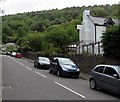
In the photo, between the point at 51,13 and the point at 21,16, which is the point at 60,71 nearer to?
the point at 51,13

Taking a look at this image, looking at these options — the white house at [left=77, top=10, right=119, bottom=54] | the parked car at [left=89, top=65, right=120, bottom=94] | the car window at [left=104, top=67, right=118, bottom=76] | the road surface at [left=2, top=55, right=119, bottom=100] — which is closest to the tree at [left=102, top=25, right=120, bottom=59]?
the road surface at [left=2, top=55, right=119, bottom=100]

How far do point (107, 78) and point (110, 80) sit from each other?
369 mm

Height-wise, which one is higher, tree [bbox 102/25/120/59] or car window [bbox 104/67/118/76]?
tree [bbox 102/25/120/59]

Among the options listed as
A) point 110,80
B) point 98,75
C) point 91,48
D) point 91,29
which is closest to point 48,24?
point 91,29

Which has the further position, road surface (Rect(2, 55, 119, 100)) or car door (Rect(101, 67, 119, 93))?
car door (Rect(101, 67, 119, 93))

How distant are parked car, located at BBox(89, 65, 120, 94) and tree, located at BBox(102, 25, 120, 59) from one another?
5253mm

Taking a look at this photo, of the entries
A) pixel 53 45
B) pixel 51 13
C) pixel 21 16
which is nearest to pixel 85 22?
pixel 53 45

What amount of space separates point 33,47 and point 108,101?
6279cm

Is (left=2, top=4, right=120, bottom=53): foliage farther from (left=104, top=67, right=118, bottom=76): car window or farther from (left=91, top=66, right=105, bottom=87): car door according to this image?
(left=104, top=67, right=118, bottom=76): car window

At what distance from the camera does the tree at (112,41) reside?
71.0ft

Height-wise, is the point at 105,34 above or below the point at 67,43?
above

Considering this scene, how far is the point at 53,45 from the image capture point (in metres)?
51.5

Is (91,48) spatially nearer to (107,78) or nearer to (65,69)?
(65,69)

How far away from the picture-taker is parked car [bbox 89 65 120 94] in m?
14.4
